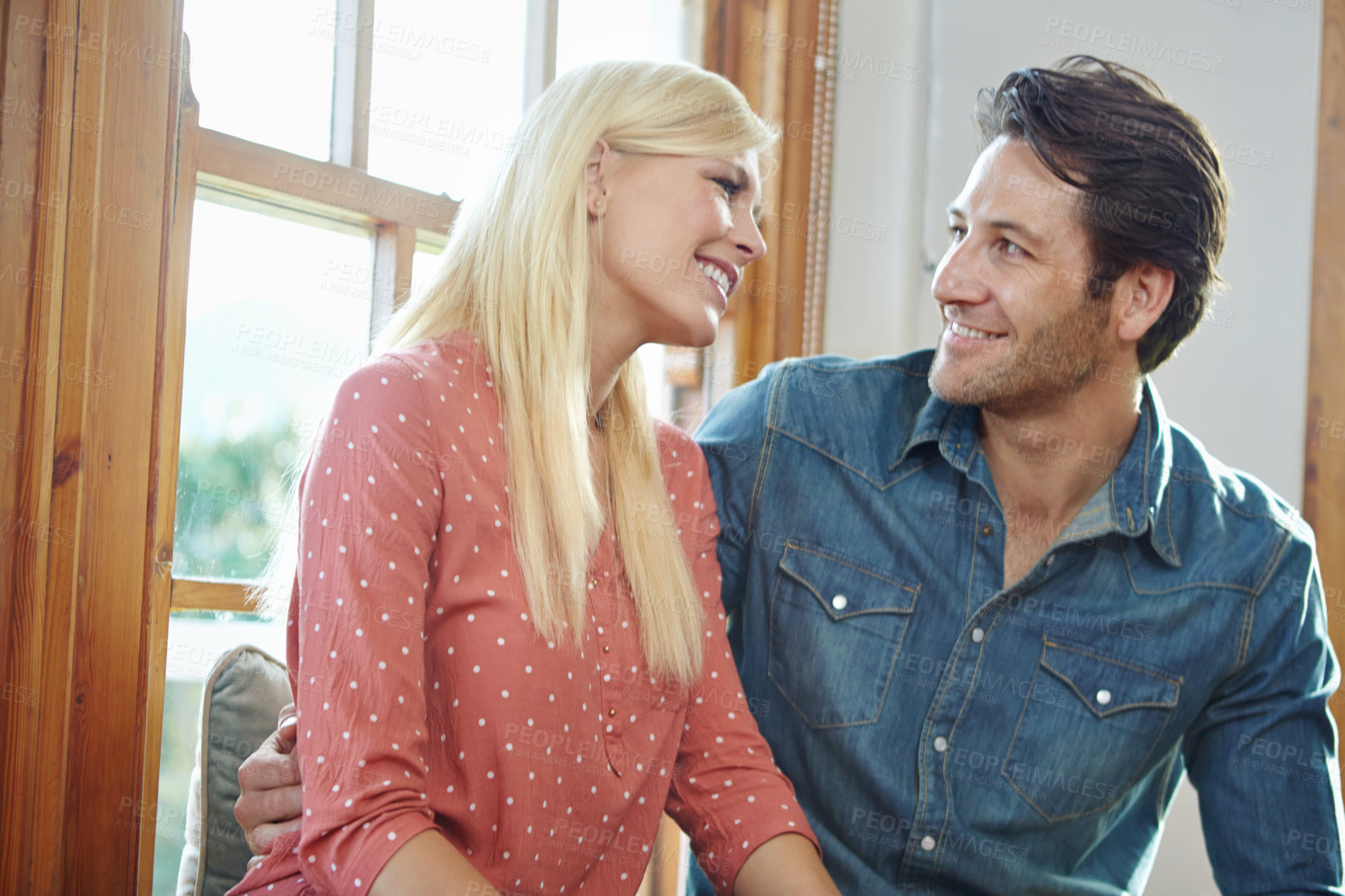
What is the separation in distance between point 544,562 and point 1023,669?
28.3 inches

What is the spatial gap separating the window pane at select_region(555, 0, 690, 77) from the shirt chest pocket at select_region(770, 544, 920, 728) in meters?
1.04

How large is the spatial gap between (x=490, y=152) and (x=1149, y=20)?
4.61 feet

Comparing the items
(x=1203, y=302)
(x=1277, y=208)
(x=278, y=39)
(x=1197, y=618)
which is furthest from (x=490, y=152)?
(x=1277, y=208)

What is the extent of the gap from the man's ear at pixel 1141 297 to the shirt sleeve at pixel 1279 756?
0.38 meters

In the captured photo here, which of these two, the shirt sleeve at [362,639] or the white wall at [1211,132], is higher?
the white wall at [1211,132]

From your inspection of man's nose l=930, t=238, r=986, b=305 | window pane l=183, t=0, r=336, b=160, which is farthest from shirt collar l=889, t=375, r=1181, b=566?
window pane l=183, t=0, r=336, b=160

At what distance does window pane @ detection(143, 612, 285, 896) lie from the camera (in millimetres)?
1464

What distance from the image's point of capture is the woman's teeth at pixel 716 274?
1356 millimetres

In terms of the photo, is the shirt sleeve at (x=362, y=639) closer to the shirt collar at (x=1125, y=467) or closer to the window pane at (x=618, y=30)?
the shirt collar at (x=1125, y=467)

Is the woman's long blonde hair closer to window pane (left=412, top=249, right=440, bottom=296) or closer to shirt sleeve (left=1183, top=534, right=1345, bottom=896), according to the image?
window pane (left=412, top=249, right=440, bottom=296)

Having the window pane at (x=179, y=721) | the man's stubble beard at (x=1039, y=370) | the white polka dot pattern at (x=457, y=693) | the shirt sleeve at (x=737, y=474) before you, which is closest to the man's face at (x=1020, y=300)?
the man's stubble beard at (x=1039, y=370)

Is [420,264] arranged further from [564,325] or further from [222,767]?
[222,767]

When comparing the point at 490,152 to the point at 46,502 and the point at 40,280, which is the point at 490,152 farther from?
the point at 46,502

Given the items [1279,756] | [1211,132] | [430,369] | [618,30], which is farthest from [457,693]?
[1211,132]
